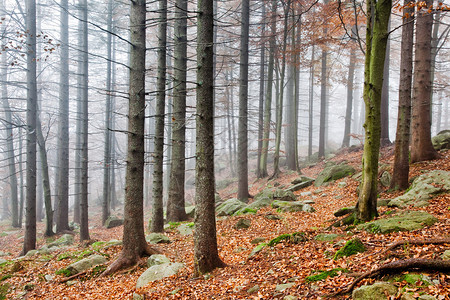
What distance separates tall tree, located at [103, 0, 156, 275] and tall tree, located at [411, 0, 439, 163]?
849 cm

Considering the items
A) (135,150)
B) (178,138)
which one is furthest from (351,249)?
(178,138)

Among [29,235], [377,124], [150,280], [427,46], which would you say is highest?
[427,46]

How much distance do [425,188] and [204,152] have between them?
5534 mm

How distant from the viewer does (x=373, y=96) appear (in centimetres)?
545

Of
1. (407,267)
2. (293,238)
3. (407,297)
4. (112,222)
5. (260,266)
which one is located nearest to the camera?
(407,297)

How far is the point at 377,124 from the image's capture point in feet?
17.9

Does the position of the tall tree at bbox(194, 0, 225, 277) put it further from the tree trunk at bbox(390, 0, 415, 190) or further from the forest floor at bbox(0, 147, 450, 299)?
the tree trunk at bbox(390, 0, 415, 190)

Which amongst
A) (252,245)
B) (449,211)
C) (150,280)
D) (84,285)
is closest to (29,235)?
(84,285)

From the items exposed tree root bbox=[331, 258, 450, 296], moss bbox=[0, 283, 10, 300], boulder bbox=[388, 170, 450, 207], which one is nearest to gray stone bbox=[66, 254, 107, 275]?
moss bbox=[0, 283, 10, 300]

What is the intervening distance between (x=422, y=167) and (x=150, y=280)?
838 cm

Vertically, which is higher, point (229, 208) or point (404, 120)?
point (404, 120)

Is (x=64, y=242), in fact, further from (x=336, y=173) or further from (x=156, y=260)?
(x=336, y=173)

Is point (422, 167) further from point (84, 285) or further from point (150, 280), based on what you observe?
point (84, 285)

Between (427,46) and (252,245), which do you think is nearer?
(252,245)
